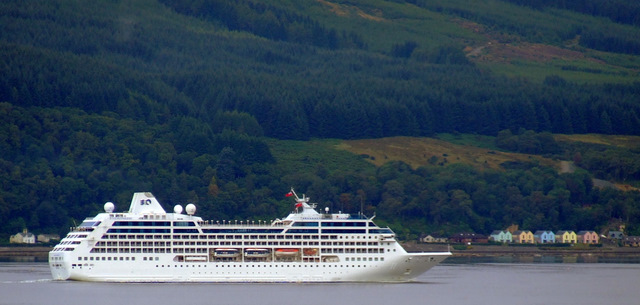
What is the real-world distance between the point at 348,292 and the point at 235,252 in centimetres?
883

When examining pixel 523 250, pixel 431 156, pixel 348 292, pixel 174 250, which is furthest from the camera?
pixel 431 156

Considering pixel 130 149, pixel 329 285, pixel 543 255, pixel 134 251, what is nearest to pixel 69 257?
pixel 134 251

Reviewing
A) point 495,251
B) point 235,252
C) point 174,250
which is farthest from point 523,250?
point 174,250

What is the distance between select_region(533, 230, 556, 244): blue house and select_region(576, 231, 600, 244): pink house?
11.3ft

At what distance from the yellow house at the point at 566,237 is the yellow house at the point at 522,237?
3.57 m

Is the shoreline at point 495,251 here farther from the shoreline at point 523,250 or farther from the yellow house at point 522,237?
the yellow house at point 522,237

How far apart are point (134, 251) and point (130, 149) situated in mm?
82460

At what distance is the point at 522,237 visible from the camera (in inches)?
6142

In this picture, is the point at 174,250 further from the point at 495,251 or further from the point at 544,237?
the point at 544,237

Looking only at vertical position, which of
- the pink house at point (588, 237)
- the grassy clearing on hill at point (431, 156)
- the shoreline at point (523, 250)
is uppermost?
the shoreline at point (523, 250)

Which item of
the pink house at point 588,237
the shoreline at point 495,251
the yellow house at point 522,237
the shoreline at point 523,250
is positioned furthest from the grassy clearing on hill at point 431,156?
the shoreline at point 495,251

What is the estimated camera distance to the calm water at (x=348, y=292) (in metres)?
79.0

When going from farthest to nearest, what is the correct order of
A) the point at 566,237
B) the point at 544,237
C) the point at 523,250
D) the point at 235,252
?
the point at 566,237 → the point at 544,237 → the point at 523,250 → the point at 235,252

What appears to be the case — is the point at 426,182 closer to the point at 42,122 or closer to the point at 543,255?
the point at 543,255
